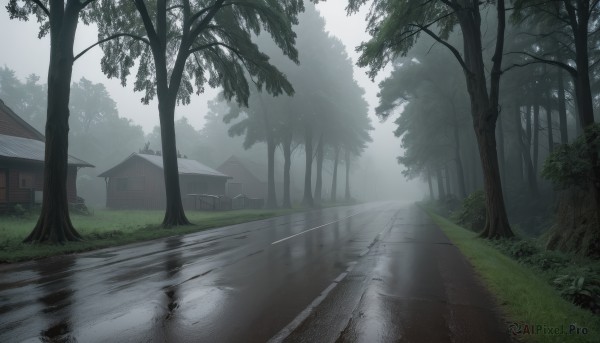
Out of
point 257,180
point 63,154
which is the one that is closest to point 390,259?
point 63,154

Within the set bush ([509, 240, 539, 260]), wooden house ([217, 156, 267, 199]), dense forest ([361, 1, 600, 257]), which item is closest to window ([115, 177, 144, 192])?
wooden house ([217, 156, 267, 199])

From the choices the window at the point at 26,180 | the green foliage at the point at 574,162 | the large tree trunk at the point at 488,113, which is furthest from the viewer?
the window at the point at 26,180

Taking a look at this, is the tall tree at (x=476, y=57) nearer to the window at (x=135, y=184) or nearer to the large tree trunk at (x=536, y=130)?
the large tree trunk at (x=536, y=130)

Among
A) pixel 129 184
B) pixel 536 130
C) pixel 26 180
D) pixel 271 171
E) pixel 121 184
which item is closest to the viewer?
pixel 26 180

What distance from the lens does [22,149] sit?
26.9 meters

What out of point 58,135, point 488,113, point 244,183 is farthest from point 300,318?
point 244,183

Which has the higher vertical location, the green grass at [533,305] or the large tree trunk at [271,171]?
the large tree trunk at [271,171]

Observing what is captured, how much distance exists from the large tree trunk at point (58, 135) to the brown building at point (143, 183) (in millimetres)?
23468

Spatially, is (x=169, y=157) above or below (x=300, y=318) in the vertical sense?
above

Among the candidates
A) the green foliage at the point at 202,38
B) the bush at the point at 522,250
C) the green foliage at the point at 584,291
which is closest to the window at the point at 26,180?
the green foliage at the point at 202,38

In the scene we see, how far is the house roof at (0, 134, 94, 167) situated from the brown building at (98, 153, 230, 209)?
7913 mm

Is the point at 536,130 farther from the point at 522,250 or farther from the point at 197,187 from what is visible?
the point at 197,187

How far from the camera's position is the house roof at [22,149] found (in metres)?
24.7

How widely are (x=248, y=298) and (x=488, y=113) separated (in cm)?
1180
